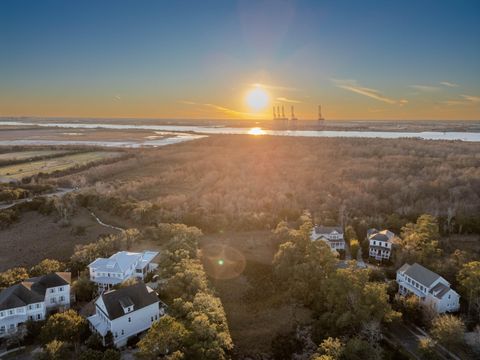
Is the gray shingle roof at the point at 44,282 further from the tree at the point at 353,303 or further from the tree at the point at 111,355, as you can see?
the tree at the point at 353,303

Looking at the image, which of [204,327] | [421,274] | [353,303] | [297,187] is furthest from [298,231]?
[297,187]

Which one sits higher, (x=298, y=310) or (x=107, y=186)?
(x=107, y=186)

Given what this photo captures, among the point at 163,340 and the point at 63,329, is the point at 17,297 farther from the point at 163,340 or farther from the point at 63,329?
the point at 163,340

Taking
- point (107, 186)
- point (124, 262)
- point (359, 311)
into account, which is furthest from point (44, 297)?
point (107, 186)

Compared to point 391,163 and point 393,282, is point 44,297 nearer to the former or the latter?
point 393,282

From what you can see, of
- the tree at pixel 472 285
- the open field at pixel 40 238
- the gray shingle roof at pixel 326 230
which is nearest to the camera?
the tree at pixel 472 285

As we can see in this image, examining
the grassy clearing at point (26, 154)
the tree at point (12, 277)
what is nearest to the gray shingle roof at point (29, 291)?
the tree at point (12, 277)

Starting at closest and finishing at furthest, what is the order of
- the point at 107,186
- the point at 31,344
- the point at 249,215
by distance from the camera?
the point at 31,344
the point at 249,215
the point at 107,186

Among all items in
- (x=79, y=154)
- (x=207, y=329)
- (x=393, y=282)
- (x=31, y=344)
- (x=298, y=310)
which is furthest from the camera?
(x=79, y=154)
